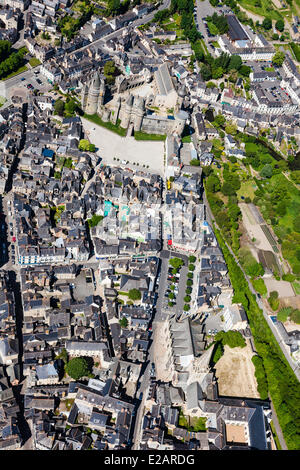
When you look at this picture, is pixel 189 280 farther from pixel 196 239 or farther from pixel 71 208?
pixel 71 208

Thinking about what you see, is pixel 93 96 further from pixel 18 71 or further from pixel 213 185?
pixel 213 185

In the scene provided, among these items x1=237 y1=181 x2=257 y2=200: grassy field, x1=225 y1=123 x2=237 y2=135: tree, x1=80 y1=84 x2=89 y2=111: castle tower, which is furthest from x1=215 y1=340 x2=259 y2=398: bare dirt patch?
x1=80 y1=84 x2=89 y2=111: castle tower

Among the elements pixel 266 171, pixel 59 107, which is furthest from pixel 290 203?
pixel 59 107

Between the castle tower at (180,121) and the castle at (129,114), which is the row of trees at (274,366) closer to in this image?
the castle tower at (180,121)

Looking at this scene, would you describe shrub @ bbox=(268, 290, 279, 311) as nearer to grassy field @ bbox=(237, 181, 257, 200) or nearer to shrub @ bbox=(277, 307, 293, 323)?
shrub @ bbox=(277, 307, 293, 323)

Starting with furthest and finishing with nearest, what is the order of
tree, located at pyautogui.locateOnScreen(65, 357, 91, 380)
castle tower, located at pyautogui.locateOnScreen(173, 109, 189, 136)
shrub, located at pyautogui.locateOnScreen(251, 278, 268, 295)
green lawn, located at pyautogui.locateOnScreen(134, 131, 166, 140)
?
green lawn, located at pyautogui.locateOnScreen(134, 131, 166, 140)
castle tower, located at pyautogui.locateOnScreen(173, 109, 189, 136)
shrub, located at pyautogui.locateOnScreen(251, 278, 268, 295)
tree, located at pyautogui.locateOnScreen(65, 357, 91, 380)
